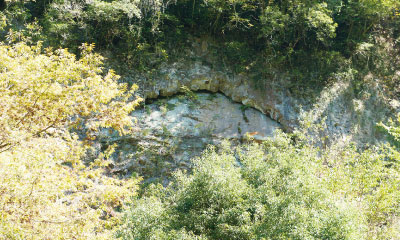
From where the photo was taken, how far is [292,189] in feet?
27.2

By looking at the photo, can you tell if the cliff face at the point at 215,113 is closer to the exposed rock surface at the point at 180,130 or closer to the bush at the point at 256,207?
the exposed rock surface at the point at 180,130

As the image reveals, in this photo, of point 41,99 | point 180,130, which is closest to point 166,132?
point 180,130

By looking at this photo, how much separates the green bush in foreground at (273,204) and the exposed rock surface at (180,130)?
151 inches

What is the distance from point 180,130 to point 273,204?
706 cm

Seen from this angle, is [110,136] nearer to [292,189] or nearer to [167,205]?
[167,205]

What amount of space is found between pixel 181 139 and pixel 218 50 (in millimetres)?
4636

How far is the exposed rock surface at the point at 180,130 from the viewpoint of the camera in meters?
14.2

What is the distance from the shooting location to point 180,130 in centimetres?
1468

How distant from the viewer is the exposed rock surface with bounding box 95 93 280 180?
46.5 feet

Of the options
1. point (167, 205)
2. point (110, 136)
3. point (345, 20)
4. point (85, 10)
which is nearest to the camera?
point (167, 205)

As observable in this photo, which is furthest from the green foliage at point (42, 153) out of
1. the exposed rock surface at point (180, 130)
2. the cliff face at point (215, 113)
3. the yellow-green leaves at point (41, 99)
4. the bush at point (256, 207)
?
the cliff face at point (215, 113)

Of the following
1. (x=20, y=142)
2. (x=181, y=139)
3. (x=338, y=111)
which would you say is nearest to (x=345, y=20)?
(x=338, y=111)

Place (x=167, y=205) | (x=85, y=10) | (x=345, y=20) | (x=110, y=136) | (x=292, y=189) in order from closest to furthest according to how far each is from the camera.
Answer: (x=292, y=189) → (x=167, y=205) → (x=110, y=136) → (x=85, y=10) → (x=345, y=20)

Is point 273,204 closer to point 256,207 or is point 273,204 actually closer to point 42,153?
point 256,207
